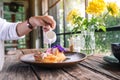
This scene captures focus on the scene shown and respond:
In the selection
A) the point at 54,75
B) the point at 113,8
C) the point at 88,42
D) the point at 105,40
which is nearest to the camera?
the point at 54,75

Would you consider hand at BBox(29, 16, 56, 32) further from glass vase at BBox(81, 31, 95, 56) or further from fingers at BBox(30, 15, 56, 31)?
glass vase at BBox(81, 31, 95, 56)

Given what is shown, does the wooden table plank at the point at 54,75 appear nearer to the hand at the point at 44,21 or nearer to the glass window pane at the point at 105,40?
the hand at the point at 44,21

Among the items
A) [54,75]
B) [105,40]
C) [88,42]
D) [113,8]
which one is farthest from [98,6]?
[105,40]

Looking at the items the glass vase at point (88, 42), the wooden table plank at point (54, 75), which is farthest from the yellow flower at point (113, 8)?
the wooden table plank at point (54, 75)

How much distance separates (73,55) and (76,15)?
1.35 ft

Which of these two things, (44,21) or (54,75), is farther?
(44,21)

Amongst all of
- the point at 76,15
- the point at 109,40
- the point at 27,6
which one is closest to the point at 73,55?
the point at 76,15

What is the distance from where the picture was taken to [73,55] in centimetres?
113

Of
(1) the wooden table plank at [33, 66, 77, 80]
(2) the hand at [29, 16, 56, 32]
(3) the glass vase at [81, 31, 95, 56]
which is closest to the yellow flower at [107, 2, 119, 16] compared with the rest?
(3) the glass vase at [81, 31, 95, 56]

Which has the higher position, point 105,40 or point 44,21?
point 44,21

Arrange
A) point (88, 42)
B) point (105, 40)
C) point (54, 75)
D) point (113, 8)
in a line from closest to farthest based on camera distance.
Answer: point (54, 75) → point (113, 8) → point (88, 42) → point (105, 40)

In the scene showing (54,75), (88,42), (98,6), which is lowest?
(54,75)

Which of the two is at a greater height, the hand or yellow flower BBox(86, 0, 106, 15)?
yellow flower BBox(86, 0, 106, 15)

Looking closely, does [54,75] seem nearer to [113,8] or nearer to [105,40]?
[113,8]
